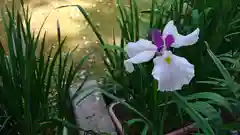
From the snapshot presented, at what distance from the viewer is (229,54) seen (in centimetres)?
168

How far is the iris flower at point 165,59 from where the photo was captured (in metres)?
1.07

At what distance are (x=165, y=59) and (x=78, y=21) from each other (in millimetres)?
1694

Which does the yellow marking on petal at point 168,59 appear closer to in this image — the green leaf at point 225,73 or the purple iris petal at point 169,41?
the purple iris petal at point 169,41

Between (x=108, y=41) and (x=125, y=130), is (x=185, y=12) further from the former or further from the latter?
(x=108, y=41)

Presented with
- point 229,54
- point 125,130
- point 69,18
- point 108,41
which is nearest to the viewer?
point 125,130

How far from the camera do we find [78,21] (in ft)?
8.98

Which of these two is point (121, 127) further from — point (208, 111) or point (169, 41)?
point (169, 41)

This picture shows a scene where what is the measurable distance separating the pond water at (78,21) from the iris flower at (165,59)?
1216 millimetres

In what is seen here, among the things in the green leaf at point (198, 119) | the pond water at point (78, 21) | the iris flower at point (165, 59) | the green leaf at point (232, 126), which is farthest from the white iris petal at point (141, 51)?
the pond water at point (78, 21)

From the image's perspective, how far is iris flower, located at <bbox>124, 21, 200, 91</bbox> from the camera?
42.1 inches

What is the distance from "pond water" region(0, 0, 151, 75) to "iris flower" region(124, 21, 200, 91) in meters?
1.22

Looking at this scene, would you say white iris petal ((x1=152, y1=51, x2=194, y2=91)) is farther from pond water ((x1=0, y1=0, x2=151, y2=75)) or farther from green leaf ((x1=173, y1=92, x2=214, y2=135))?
pond water ((x1=0, y1=0, x2=151, y2=75))

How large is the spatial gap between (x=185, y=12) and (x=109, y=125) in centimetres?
50

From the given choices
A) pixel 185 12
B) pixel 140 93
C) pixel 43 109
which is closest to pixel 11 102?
pixel 43 109
